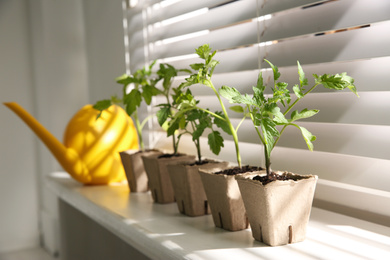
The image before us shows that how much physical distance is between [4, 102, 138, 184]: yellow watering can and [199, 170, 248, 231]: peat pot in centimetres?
47

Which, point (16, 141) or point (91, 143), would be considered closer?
point (91, 143)

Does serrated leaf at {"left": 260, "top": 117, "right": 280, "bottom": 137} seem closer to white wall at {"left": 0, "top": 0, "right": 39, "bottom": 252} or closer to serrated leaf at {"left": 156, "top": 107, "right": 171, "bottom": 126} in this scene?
serrated leaf at {"left": 156, "top": 107, "right": 171, "bottom": 126}

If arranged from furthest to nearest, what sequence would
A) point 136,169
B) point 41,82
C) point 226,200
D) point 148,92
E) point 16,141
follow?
1. point 16,141
2. point 41,82
3. point 136,169
4. point 148,92
5. point 226,200

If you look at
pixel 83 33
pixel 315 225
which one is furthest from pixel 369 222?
pixel 83 33

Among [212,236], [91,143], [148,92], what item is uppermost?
[148,92]

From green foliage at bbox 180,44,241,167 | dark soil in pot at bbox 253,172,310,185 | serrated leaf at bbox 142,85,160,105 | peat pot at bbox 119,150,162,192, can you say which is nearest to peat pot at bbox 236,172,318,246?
dark soil in pot at bbox 253,172,310,185

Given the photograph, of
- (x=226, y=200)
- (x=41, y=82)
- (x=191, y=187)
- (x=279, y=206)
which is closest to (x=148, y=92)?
(x=191, y=187)

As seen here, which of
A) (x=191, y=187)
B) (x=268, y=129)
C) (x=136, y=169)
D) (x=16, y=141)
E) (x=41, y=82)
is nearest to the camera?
(x=268, y=129)

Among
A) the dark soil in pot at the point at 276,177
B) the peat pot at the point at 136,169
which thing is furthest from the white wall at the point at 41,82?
the dark soil in pot at the point at 276,177

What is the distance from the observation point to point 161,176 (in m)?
1.04

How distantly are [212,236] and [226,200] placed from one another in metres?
0.06

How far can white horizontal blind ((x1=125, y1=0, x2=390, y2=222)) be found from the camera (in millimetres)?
773

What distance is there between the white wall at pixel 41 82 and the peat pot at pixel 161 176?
2.23ft

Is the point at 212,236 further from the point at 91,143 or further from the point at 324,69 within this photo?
the point at 91,143
